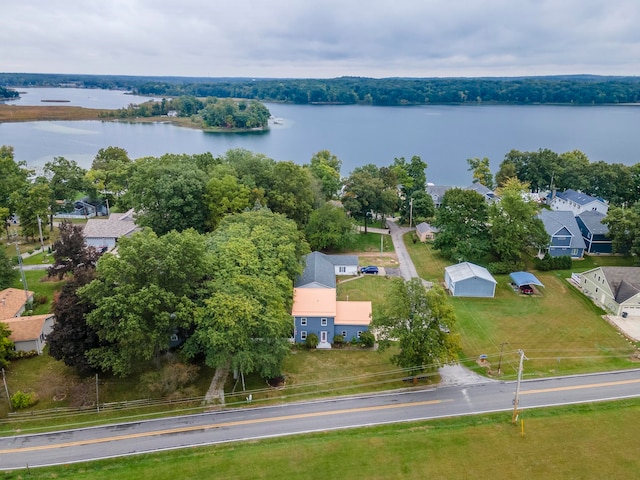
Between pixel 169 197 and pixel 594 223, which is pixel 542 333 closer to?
pixel 594 223

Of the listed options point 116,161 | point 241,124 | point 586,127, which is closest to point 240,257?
point 116,161

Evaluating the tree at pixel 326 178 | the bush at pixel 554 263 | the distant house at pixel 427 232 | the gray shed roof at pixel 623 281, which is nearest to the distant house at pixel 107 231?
the tree at pixel 326 178

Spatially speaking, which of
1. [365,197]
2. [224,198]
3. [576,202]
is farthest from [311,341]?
[576,202]

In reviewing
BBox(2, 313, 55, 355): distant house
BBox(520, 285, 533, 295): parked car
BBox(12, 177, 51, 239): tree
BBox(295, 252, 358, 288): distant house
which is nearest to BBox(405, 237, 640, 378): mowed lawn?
BBox(520, 285, 533, 295): parked car

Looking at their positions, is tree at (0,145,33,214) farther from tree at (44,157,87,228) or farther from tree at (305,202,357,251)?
tree at (305,202,357,251)

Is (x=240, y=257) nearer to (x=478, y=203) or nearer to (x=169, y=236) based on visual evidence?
(x=169, y=236)
